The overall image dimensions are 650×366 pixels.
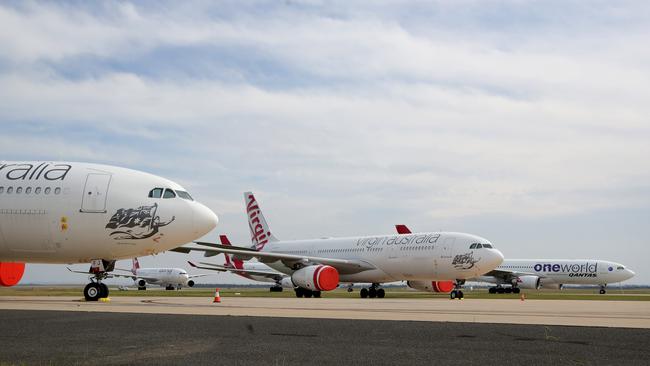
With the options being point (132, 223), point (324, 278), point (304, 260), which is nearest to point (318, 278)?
point (324, 278)

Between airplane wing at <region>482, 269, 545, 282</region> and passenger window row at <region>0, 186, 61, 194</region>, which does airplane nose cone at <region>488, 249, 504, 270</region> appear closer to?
passenger window row at <region>0, 186, 61, 194</region>

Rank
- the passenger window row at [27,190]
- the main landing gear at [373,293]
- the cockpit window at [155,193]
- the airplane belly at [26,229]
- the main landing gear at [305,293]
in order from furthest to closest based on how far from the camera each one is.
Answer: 1. the main landing gear at [373,293]
2. the main landing gear at [305,293]
3. the cockpit window at [155,193]
4. the passenger window row at [27,190]
5. the airplane belly at [26,229]

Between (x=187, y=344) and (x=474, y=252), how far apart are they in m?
27.3

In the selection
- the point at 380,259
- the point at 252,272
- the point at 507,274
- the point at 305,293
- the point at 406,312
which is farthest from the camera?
the point at 507,274

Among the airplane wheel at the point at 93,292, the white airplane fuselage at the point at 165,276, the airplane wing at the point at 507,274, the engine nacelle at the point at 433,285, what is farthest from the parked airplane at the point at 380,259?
the white airplane fuselage at the point at 165,276

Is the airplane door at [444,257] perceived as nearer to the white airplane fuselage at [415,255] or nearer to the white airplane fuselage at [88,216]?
the white airplane fuselage at [415,255]

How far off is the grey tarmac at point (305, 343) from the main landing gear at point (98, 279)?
297 inches

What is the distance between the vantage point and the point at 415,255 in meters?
36.2

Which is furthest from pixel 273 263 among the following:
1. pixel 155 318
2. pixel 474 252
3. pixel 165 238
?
pixel 155 318

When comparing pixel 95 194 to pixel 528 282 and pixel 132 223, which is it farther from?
pixel 528 282

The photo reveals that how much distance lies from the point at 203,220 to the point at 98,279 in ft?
12.2

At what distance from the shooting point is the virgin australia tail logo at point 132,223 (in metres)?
19.5

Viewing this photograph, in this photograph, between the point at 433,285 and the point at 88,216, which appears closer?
the point at 88,216

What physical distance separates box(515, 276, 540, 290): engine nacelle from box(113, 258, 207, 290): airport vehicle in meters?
38.8
